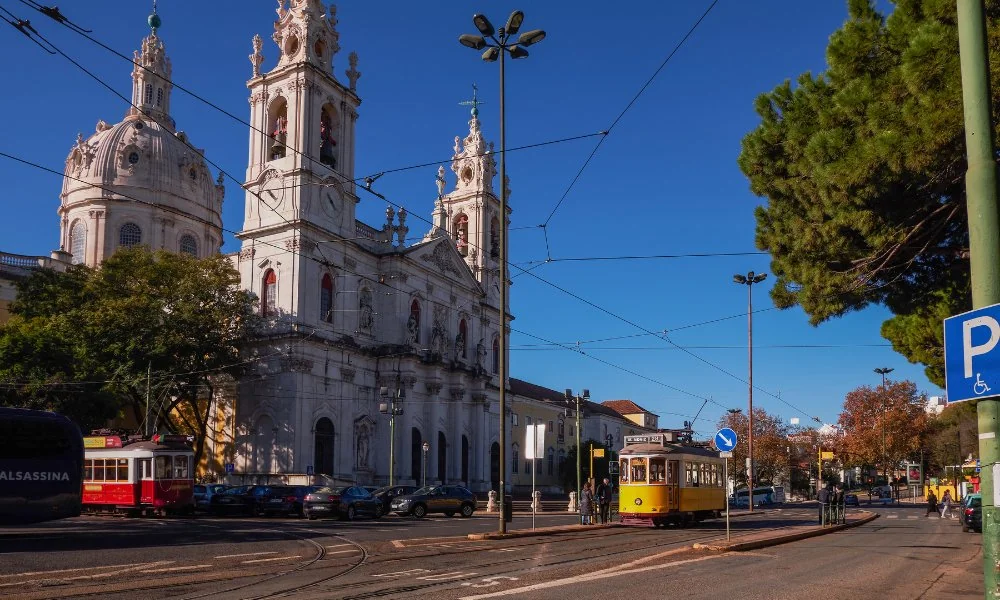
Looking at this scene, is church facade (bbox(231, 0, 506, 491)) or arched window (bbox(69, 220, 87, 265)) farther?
arched window (bbox(69, 220, 87, 265))

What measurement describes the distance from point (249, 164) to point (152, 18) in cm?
3155

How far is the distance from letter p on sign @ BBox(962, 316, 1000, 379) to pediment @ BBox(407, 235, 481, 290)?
52.0 meters

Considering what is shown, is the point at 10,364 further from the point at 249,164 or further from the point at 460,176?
the point at 460,176

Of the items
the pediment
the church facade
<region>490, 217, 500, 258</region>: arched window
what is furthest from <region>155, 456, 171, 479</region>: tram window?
<region>490, 217, 500, 258</region>: arched window

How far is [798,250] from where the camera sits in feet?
54.3

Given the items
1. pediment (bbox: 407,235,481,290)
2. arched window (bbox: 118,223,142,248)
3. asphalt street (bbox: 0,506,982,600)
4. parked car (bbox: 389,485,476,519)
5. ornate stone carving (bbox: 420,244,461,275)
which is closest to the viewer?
asphalt street (bbox: 0,506,982,600)

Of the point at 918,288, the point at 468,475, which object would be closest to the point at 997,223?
the point at 918,288

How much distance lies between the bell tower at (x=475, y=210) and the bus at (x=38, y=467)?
46481mm

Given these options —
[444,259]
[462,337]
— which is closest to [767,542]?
[444,259]

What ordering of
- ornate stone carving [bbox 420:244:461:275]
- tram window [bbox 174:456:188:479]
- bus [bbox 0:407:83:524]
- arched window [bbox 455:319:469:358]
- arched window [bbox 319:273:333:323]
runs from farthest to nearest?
arched window [bbox 455:319:469:358]
ornate stone carving [bbox 420:244:461:275]
arched window [bbox 319:273:333:323]
tram window [bbox 174:456:188:479]
bus [bbox 0:407:83:524]

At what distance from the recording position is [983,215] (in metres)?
5.31

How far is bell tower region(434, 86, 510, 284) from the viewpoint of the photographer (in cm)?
6756

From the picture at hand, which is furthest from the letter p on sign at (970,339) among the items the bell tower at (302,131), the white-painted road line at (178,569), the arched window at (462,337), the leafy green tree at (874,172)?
the arched window at (462,337)

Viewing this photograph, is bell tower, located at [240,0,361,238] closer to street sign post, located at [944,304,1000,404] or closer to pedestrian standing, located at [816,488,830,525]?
pedestrian standing, located at [816,488,830,525]
